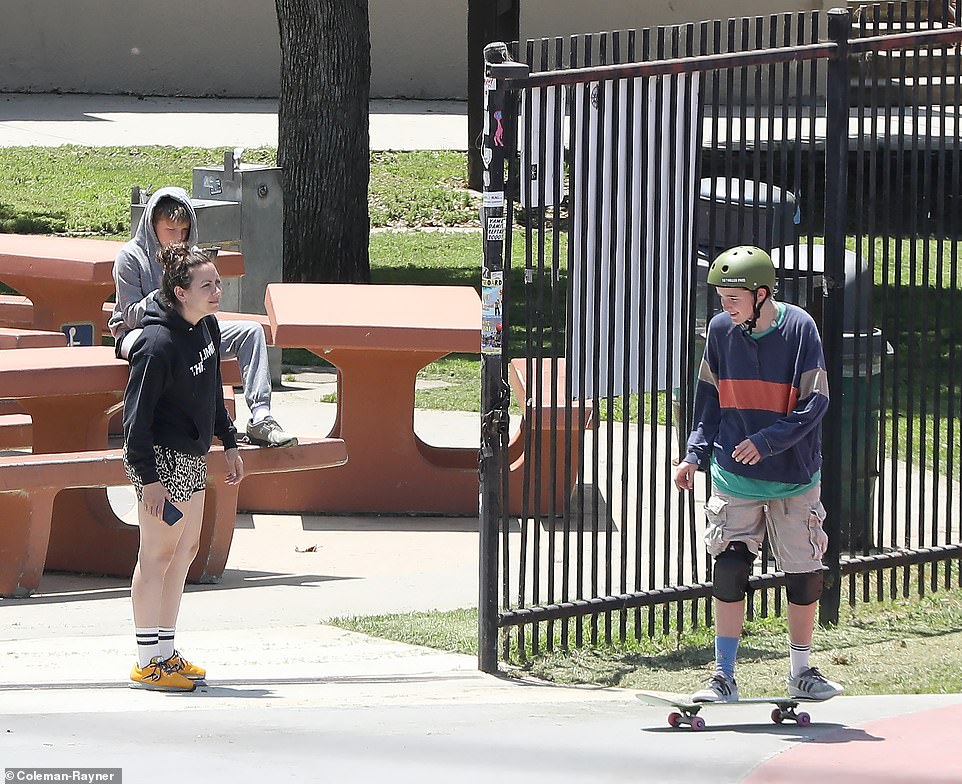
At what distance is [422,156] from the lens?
840 inches

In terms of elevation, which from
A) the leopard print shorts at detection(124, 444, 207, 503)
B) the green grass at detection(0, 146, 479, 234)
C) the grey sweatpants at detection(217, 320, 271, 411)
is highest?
the green grass at detection(0, 146, 479, 234)

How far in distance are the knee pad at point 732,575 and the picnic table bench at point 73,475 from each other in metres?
2.78

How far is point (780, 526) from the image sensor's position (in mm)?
5492

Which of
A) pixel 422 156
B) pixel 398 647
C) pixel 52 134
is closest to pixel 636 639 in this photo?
pixel 398 647

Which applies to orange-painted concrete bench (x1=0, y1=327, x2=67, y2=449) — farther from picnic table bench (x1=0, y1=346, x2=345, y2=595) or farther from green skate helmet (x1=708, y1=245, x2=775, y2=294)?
green skate helmet (x1=708, y1=245, x2=775, y2=294)

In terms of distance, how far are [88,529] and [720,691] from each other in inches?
143

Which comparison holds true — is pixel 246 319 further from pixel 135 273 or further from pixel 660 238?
pixel 660 238

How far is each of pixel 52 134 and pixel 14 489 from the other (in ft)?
54.7

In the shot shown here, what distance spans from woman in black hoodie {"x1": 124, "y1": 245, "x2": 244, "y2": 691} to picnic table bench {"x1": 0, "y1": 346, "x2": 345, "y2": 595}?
157cm

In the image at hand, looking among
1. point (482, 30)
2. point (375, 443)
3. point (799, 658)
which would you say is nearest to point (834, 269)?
point (799, 658)

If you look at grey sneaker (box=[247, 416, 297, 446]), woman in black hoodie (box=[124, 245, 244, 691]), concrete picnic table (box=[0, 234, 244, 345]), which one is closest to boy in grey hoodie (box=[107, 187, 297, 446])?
grey sneaker (box=[247, 416, 297, 446])

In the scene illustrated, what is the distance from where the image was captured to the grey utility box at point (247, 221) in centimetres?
1172

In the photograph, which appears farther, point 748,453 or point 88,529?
point 88,529

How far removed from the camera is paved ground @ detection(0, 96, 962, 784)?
4.50 meters
